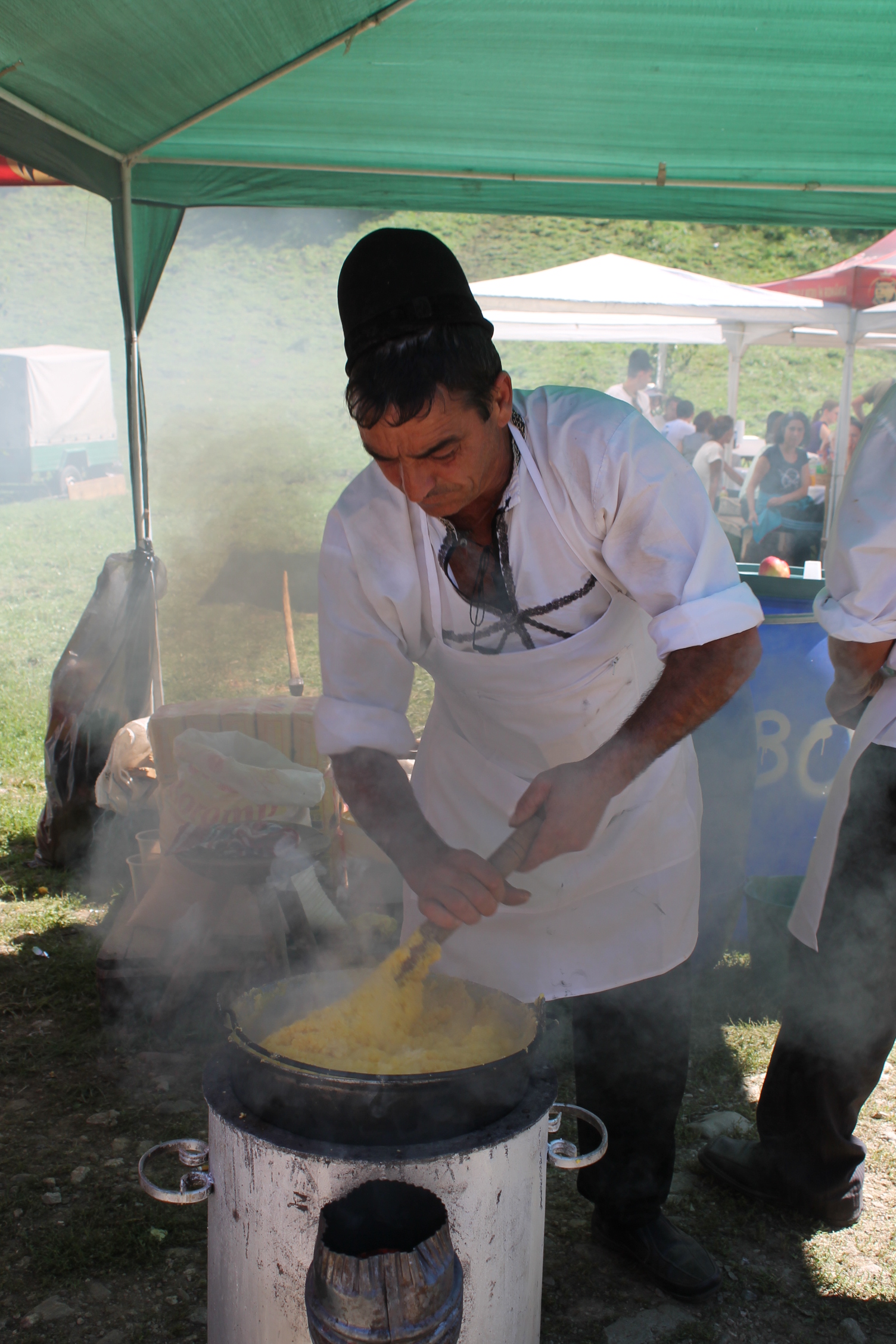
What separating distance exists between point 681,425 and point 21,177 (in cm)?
847

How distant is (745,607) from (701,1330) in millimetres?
1618

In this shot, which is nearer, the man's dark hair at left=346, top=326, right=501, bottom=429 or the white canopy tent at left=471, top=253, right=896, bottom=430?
the man's dark hair at left=346, top=326, right=501, bottom=429

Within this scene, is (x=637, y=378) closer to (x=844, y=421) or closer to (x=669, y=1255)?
(x=844, y=421)

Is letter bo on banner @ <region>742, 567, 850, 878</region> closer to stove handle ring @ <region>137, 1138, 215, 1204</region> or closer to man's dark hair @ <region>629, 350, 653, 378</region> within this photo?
stove handle ring @ <region>137, 1138, 215, 1204</region>

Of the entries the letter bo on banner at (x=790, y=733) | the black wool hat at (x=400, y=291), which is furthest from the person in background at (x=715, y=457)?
the black wool hat at (x=400, y=291)

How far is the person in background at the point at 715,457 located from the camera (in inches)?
415

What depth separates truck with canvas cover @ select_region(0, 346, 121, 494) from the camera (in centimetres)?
1898

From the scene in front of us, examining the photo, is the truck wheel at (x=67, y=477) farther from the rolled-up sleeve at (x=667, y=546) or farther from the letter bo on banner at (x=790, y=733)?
the rolled-up sleeve at (x=667, y=546)

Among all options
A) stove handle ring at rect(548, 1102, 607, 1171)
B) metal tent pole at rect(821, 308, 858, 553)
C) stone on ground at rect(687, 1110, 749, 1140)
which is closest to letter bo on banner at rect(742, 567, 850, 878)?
stone on ground at rect(687, 1110, 749, 1140)

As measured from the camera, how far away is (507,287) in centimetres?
784

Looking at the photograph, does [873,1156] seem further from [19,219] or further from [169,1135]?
[19,219]

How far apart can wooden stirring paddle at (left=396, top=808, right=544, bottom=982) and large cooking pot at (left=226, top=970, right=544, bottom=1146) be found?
0.24m

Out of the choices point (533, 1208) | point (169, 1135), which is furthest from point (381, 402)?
point (169, 1135)

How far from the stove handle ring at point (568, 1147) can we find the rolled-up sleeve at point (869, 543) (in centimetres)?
114
